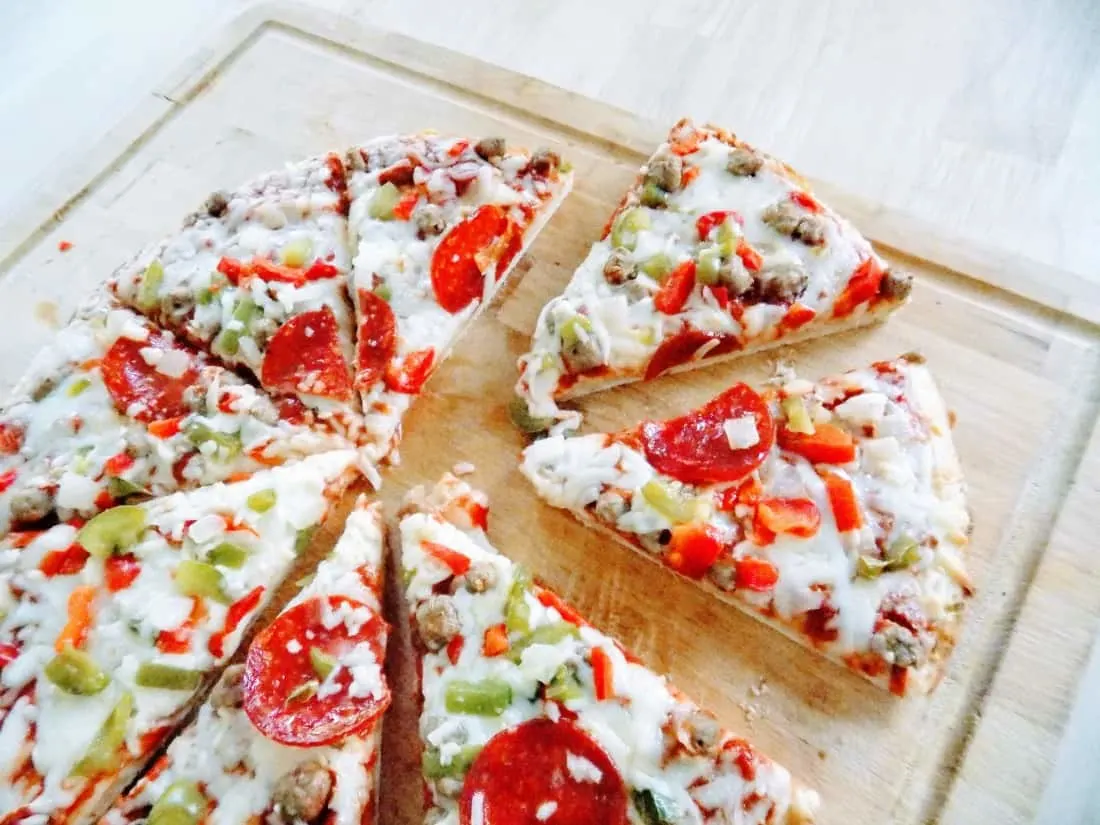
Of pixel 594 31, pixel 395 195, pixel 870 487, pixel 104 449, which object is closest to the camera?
pixel 870 487

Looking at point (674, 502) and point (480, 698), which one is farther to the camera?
point (674, 502)

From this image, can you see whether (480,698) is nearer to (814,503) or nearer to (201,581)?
(201,581)

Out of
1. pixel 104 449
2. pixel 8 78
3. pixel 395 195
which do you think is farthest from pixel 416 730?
pixel 8 78

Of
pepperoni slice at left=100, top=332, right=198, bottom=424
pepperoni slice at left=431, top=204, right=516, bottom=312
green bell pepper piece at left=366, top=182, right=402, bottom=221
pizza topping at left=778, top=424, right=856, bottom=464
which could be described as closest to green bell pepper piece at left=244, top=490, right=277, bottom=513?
pepperoni slice at left=100, top=332, right=198, bottom=424

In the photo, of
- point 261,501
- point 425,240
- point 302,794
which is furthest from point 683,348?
point 302,794

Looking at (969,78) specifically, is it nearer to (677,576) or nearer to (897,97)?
(897,97)

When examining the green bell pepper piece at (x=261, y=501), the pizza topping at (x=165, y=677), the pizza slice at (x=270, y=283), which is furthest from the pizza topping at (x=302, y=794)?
the pizza slice at (x=270, y=283)
